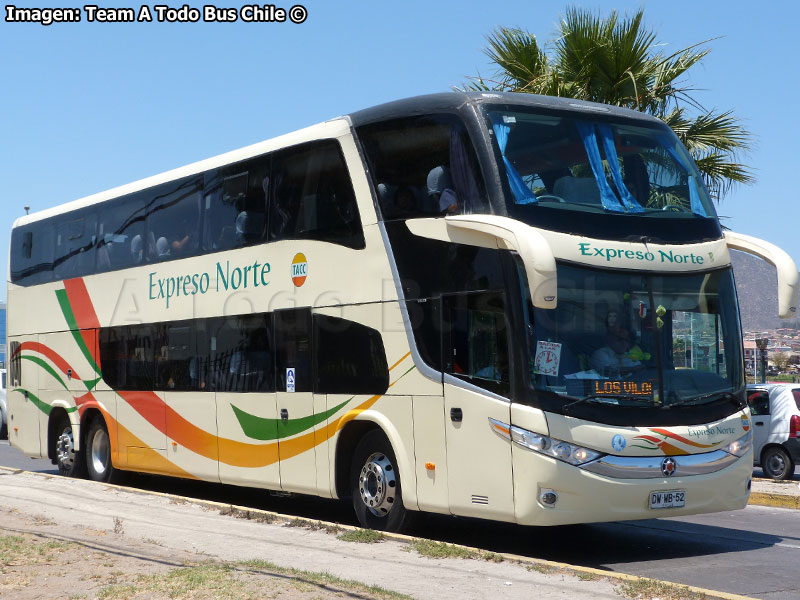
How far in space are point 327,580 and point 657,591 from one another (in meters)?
2.43

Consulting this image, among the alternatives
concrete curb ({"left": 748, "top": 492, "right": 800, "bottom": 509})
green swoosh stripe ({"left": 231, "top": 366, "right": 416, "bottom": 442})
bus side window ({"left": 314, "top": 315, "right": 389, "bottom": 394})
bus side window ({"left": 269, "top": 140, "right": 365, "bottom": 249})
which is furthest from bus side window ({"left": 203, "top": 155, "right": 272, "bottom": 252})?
concrete curb ({"left": 748, "top": 492, "right": 800, "bottom": 509})

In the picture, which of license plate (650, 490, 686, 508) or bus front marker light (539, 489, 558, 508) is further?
license plate (650, 490, 686, 508)

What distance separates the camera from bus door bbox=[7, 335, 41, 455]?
20.1m

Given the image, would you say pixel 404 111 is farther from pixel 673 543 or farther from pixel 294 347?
pixel 673 543

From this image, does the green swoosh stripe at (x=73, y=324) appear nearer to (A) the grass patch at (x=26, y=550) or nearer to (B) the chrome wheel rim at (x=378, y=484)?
(B) the chrome wheel rim at (x=378, y=484)

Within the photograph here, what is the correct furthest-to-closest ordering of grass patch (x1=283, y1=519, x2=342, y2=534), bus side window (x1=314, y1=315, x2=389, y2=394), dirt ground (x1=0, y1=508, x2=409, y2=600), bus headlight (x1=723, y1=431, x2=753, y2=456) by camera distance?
bus side window (x1=314, y1=315, x2=389, y2=394)
grass patch (x1=283, y1=519, x2=342, y2=534)
bus headlight (x1=723, y1=431, x2=753, y2=456)
dirt ground (x1=0, y1=508, x2=409, y2=600)

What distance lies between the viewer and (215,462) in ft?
49.2

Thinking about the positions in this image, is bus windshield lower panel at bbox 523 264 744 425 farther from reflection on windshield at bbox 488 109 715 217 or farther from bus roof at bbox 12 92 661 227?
bus roof at bbox 12 92 661 227

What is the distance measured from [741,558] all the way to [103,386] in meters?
11.1

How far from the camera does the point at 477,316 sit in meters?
10.5

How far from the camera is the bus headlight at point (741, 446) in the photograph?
1070 centimetres

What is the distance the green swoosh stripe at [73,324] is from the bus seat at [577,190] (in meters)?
10.0

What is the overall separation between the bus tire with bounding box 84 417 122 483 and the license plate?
34.3 feet

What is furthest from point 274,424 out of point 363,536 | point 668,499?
point 668,499
